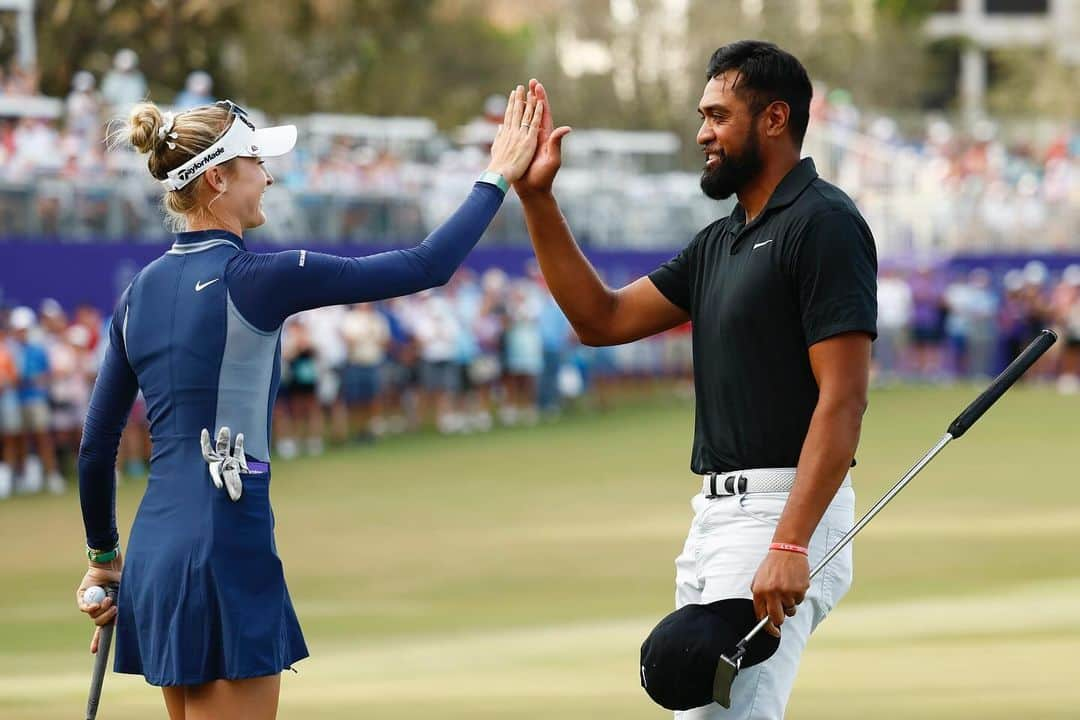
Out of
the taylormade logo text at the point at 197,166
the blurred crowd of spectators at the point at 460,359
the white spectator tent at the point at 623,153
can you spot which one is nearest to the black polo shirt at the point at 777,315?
the taylormade logo text at the point at 197,166

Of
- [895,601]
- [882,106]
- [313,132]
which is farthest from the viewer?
[882,106]

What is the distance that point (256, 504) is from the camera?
4.47 m

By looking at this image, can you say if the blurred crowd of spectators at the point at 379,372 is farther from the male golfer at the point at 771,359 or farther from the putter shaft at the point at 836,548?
the putter shaft at the point at 836,548

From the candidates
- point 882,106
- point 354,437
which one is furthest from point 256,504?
point 882,106

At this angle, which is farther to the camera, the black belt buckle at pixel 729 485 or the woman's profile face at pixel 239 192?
the black belt buckle at pixel 729 485

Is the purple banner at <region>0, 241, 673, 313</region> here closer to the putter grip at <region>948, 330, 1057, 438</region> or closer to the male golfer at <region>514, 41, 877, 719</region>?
the male golfer at <region>514, 41, 877, 719</region>

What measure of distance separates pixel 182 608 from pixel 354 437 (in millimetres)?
19919

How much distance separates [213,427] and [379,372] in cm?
1998

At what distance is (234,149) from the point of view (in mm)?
4574

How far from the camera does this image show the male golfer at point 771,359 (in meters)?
4.48

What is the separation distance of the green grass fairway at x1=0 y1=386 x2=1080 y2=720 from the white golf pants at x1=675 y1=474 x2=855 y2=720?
3.11 meters

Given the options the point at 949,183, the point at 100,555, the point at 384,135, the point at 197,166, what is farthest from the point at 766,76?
the point at 949,183

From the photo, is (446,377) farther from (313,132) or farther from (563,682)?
(563,682)

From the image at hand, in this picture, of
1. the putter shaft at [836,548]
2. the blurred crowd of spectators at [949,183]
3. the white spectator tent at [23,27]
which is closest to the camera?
the putter shaft at [836,548]
